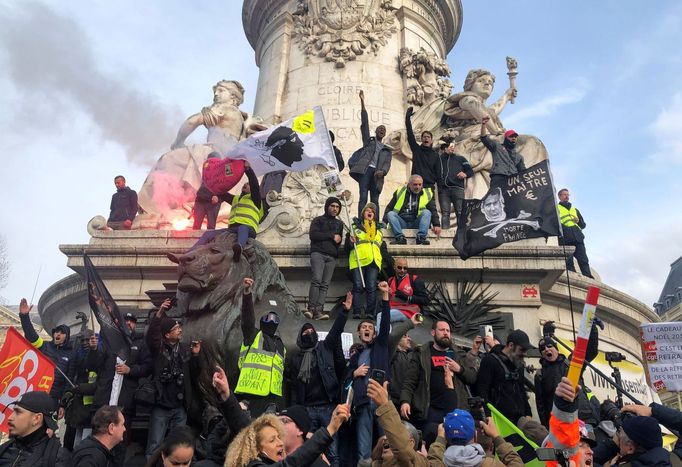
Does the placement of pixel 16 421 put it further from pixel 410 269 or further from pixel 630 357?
pixel 630 357

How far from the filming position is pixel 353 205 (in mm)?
14281

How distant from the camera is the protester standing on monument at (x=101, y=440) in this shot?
417 cm

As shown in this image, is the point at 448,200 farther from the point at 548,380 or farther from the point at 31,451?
the point at 31,451

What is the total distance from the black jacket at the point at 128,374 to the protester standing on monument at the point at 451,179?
22.2 feet

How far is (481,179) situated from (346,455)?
9.69 meters

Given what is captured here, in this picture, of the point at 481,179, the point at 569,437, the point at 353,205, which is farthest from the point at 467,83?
the point at 569,437

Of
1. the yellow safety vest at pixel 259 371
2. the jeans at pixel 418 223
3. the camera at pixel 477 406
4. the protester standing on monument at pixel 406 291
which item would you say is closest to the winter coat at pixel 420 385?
the camera at pixel 477 406

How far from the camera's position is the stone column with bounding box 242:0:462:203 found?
54.0ft

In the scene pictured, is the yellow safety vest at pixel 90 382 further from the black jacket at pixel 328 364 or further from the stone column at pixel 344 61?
the stone column at pixel 344 61

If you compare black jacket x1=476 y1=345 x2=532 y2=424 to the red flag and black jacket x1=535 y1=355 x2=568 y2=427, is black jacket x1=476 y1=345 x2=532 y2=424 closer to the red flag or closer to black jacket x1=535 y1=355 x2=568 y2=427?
black jacket x1=535 y1=355 x2=568 y2=427

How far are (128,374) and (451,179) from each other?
7403 millimetres

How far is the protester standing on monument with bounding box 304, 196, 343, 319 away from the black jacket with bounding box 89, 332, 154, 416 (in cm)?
289

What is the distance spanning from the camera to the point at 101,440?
434cm

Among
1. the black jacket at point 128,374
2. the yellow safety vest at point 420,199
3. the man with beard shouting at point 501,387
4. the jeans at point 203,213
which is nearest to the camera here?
the man with beard shouting at point 501,387
